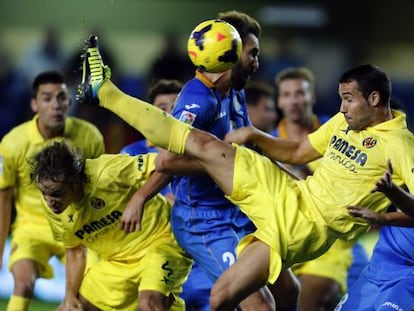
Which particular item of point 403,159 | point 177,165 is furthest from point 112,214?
point 403,159

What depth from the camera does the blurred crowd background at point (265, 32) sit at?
650 inches

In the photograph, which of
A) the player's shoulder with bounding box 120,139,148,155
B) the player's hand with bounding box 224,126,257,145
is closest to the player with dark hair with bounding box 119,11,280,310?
the player's hand with bounding box 224,126,257,145

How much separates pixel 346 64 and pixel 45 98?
982 centimetres

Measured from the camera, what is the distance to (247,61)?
23.0 feet

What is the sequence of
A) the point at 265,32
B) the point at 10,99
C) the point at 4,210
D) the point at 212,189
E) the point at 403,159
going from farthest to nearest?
1. the point at 265,32
2. the point at 10,99
3. the point at 4,210
4. the point at 212,189
5. the point at 403,159

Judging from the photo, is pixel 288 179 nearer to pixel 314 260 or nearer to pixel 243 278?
pixel 243 278

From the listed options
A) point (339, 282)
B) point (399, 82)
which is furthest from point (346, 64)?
point (339, 282)

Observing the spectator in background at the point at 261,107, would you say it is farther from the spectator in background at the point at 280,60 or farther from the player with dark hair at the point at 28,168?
the spectator in background at the point at 280,60

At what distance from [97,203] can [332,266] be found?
7.20 ft

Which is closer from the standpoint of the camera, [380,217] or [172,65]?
[380,217]

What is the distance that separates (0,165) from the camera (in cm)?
818

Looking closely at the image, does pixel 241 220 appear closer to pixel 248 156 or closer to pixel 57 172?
pixel 248 156

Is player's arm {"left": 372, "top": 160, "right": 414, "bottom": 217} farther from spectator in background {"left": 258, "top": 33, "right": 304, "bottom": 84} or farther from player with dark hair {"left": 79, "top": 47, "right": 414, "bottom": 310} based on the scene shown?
spectator in background {"left": 258, "top": 33, "right": 304, "bottom": 84}

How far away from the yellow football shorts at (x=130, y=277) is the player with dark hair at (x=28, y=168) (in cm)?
89
